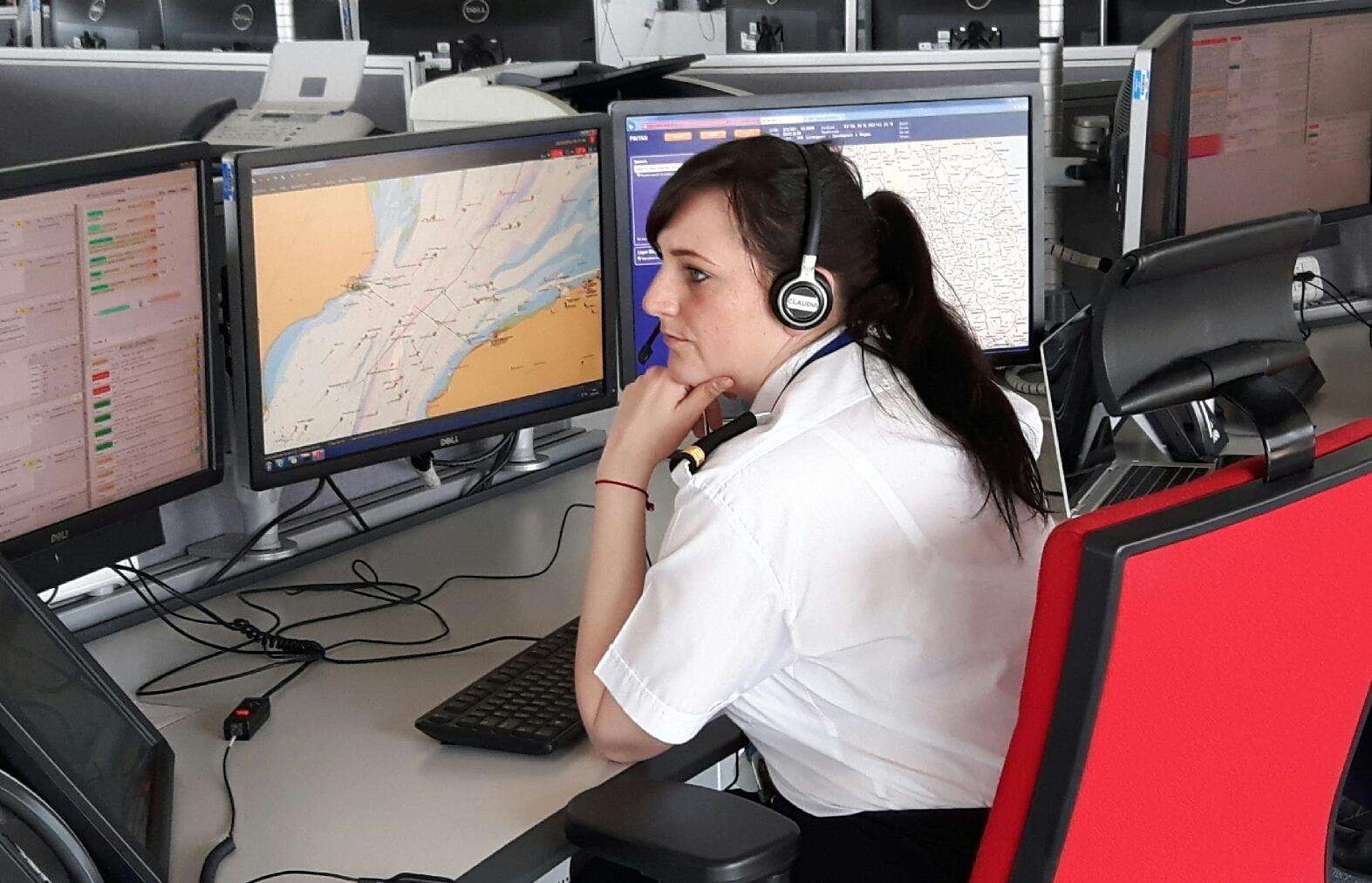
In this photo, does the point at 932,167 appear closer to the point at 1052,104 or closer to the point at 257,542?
the point at 1052,104

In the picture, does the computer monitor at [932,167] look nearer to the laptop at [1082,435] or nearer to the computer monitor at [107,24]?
the laptop at [1082,435]

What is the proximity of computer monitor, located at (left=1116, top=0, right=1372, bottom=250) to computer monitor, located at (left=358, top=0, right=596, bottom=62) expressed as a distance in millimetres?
1521

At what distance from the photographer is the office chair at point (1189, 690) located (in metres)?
0.84

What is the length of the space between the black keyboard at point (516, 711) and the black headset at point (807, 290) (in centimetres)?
38

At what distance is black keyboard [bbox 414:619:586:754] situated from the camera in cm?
126

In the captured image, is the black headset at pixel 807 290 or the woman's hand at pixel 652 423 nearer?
the black headset at pixel 807 290

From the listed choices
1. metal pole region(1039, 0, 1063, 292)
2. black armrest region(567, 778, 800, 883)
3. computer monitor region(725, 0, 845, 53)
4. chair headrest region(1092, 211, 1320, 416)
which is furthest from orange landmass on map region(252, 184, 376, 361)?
computer monitor region(725, 0, 845, 53)

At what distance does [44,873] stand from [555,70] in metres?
1.54

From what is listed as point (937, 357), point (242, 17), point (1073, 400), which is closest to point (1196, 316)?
point (1073, 400)

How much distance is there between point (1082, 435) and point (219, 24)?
9.43ft

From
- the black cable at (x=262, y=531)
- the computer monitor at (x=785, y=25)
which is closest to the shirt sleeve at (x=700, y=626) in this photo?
the black cable at (x=262, y=531)

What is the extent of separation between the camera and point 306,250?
1.52 metres

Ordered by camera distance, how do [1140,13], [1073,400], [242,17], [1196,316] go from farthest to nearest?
[242,17], [1140,13], [1073,400], [1196,316]

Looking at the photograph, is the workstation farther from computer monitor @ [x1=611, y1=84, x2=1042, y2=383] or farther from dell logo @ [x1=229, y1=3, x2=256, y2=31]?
dell logo @ [x1=229, y1=3, x2=256, y2=31]
